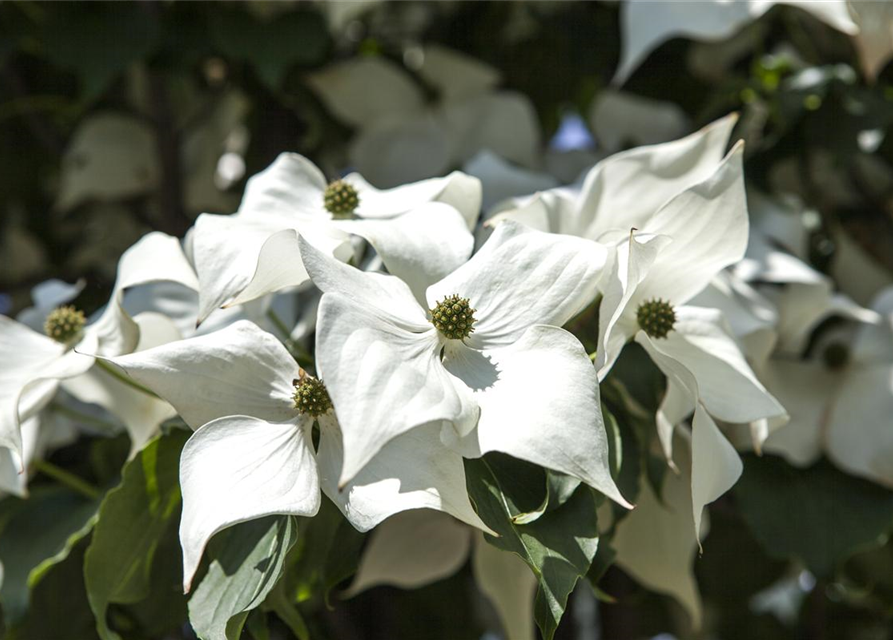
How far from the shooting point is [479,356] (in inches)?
19.5

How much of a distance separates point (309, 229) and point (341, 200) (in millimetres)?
47

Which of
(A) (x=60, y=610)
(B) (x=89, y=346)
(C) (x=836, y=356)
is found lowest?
(A) (x=60, y=610)

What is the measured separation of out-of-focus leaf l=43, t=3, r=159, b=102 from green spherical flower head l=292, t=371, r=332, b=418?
0.44 metres

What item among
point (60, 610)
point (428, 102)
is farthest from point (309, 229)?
point (428, 102)

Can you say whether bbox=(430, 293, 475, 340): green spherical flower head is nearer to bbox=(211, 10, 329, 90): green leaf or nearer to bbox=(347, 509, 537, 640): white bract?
bbox=(347, 509, 537, 640): white bract

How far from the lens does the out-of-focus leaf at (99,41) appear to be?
85 centimetres

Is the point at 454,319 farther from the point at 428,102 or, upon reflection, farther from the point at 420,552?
the point at 428,102

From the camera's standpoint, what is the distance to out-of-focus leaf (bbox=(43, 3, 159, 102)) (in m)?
0.85

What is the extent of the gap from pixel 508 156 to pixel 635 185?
0.24m

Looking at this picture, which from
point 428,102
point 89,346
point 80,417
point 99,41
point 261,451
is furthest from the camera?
point 428,102

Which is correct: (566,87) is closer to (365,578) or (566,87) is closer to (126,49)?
(126,49)

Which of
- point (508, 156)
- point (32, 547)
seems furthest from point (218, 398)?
point (508, 156)

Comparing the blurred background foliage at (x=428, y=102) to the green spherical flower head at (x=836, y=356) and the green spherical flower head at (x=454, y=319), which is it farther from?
the green spherical flower head at (x=454, y=319)

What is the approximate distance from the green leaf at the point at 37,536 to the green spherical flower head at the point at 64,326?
102mm
